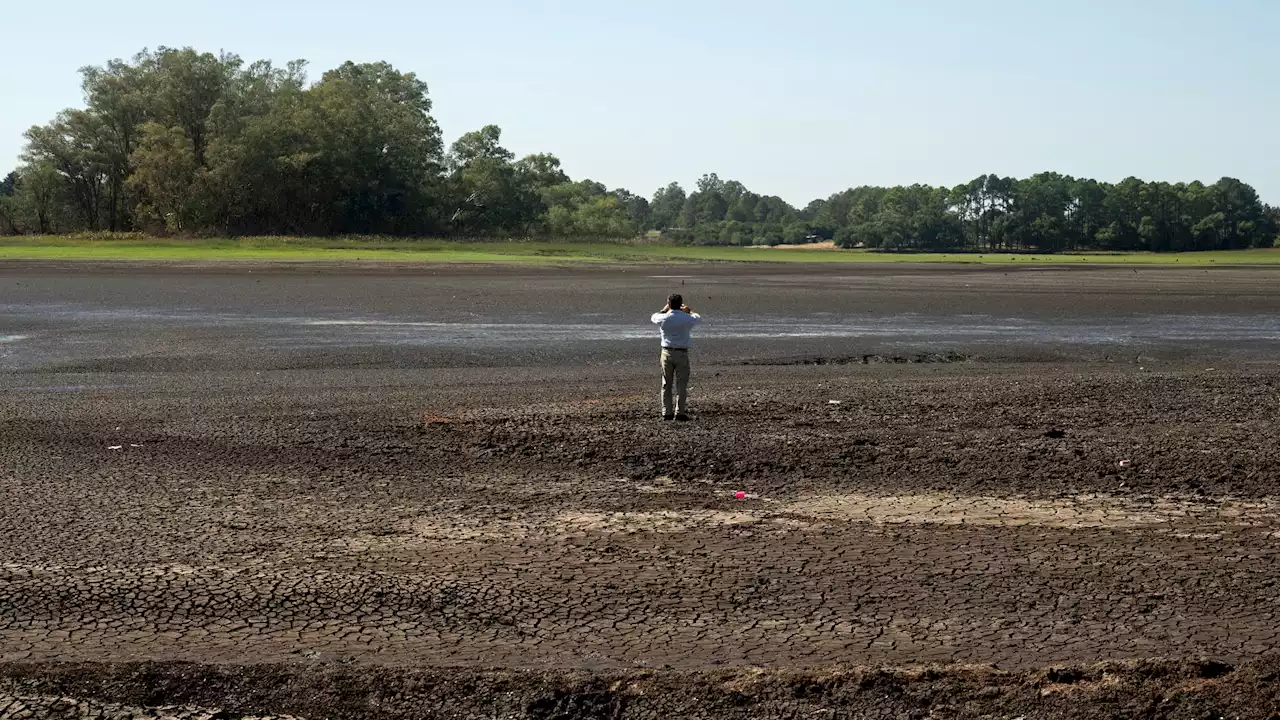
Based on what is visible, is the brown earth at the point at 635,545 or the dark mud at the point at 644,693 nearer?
the dark mud at the point at 644,693

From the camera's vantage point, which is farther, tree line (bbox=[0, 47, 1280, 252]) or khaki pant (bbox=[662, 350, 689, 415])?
tree line (bbox=[0, 47, 1280, 252])

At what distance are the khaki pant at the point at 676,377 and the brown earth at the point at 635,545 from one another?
28 centimetres

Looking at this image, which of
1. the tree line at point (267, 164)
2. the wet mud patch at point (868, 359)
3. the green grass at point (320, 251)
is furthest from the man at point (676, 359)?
the tree line at point (267, 164)

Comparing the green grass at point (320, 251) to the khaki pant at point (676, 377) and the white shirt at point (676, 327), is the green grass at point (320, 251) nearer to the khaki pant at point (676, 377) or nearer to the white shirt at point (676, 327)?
the white shirt at point (676, 327)

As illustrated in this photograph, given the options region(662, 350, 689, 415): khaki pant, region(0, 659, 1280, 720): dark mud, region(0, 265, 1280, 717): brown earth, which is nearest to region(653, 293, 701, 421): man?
region(662, 350, 689, 415): khaki pant

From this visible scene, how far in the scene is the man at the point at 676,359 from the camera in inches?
558

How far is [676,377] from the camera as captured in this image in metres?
14.4

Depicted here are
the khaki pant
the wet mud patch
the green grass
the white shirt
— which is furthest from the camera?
the green grass

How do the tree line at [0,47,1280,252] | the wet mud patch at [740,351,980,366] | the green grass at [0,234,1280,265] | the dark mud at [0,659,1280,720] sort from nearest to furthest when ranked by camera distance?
the dark mud at [0,659,1280,720] < the wet mud patch at [740,351,980,366] < the green grass at [0,234,1280,265] < the tree line at [0,47,1280,252]

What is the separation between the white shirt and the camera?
47.0 ft

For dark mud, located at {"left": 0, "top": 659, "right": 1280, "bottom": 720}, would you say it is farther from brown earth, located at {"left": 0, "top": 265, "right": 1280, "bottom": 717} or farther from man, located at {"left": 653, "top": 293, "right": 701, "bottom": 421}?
man, located at {"left": 653, "top": 293, "right": 701, "bottom": 421}

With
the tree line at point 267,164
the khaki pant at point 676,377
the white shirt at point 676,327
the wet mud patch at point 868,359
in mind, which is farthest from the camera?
the tree line at point 267,164

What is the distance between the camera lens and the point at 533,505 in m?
9.70

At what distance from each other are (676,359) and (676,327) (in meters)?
0.44
